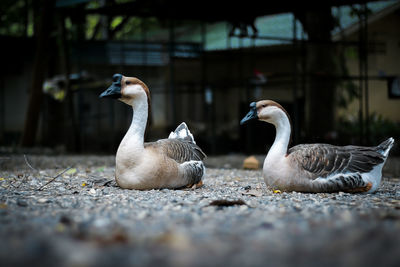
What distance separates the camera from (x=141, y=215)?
13.3ft

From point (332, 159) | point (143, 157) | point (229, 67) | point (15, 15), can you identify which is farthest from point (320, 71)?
point (15, 15)

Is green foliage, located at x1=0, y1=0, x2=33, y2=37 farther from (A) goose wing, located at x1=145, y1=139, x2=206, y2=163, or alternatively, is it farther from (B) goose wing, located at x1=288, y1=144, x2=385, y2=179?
(B) goose wing, located at x1=288, y1=144, x2=385, y2=179

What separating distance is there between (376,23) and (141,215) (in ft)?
35.6

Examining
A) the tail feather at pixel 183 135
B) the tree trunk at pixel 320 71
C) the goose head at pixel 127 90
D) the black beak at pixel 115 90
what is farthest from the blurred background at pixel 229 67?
the black beak at pixel 115 90

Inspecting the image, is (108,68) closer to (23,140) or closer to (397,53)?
(23,140)

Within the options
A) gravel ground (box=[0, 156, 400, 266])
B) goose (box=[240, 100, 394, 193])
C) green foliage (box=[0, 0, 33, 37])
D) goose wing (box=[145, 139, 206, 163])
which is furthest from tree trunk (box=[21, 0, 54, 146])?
goose (box=[240, 100, 394, 193])

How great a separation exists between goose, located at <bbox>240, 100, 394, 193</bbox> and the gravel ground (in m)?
0.17

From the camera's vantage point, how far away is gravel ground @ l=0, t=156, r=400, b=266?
2535 millimetres

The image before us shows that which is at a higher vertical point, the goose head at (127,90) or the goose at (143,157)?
the goose head at (127,90)

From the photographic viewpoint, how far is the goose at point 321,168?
5.89m

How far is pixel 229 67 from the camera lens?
14.4 meters

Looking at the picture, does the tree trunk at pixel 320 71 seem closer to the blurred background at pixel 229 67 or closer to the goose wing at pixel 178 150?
the blurred background at pixel 229 67

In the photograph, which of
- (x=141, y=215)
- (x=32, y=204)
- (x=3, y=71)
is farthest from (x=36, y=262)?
(x=3, y=71)

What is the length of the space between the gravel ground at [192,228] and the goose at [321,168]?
17 centimetres
